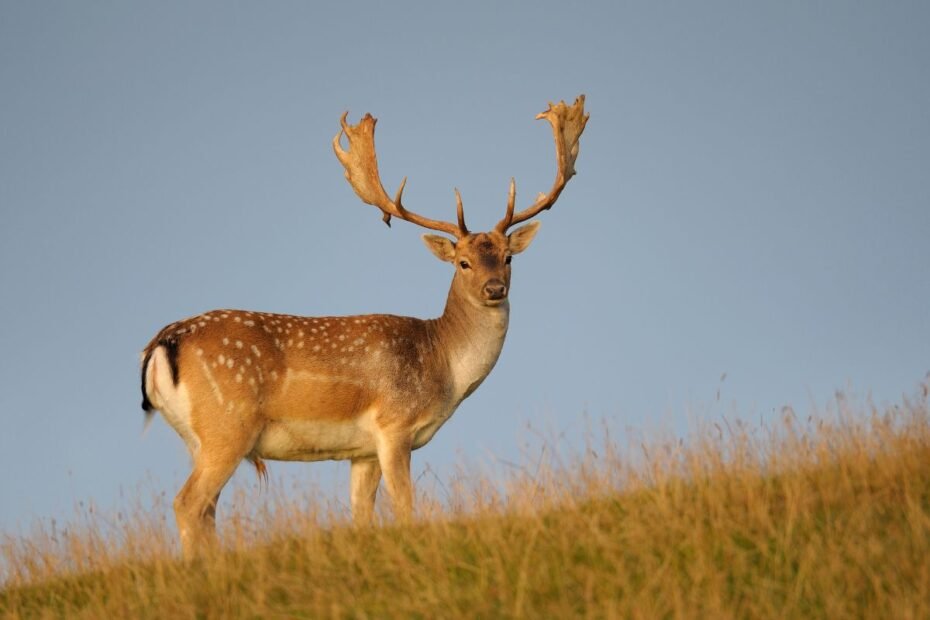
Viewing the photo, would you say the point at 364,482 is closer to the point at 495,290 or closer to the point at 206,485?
the point at 206,485

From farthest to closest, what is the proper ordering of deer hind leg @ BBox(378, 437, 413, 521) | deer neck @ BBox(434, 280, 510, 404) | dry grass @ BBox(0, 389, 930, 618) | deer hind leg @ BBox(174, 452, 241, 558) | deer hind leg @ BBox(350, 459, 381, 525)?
1. deer neck @ BBox(434, 280, 510, 404)
2. deer hind leg @ BBox(350, 459, 381, 525)
3. deer hind leg @ BBox(378, 437, 413, 521)
4. deer hind leg @ BBox(174, 452, 241, 558)
5. dry grass @ BBox(0, 389, 930, 618)

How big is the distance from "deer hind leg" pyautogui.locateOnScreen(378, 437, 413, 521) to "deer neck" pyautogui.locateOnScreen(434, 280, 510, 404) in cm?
91

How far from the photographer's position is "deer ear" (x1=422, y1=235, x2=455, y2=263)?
10.8 metres

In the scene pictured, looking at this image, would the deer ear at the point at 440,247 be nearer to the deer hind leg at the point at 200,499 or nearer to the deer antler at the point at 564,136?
the deer antler at the point at 564,136

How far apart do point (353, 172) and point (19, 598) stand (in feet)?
18.9

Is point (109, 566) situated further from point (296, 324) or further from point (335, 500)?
point (296, 324)

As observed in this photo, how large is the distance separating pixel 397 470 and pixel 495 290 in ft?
6.10

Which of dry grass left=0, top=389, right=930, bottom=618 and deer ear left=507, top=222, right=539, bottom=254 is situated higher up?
deer ear left=507, top=222, right=539, bottom=254

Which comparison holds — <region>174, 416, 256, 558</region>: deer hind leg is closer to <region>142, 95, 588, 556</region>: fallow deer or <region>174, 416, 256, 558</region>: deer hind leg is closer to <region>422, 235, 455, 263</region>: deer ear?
<region>142, 95, 588, 556</region>: fallow deer

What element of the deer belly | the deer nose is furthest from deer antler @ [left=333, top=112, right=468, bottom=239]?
the deer belly

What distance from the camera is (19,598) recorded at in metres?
8.88

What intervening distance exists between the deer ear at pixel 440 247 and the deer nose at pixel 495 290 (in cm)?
83

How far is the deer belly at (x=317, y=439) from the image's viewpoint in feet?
32.0

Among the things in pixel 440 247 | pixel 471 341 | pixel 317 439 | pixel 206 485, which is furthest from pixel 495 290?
pixel 206 485
